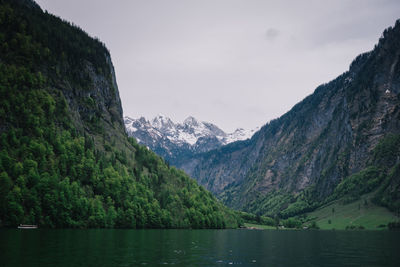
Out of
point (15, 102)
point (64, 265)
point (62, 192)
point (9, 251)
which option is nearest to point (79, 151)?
point (15, 102)

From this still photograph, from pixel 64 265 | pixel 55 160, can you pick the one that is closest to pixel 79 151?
pixel 55 160

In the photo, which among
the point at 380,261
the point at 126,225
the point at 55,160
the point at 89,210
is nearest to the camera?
the point at 380,261

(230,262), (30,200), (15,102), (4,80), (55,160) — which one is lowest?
(230,262)

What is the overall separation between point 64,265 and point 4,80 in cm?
17020

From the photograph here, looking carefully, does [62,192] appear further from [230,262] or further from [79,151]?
[230,262]

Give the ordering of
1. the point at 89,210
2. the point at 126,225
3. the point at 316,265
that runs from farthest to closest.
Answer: the point at 126,225, the point at 89,210, the point at 316,265

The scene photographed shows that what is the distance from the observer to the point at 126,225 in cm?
18275

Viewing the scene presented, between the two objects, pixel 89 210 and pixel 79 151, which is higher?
pixel 79 151

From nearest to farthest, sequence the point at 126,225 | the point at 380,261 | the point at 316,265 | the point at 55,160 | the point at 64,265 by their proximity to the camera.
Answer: the point at 64,265, the point at 316,265, the point at 380,261, the point at 55,160, the point at 126,225

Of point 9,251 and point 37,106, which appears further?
point 37,106

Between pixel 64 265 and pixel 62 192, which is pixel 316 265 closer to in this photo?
pixel 64 265

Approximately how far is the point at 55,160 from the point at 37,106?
39.2 meters

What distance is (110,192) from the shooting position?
624ft

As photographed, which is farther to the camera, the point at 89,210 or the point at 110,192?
the point at 110,192
